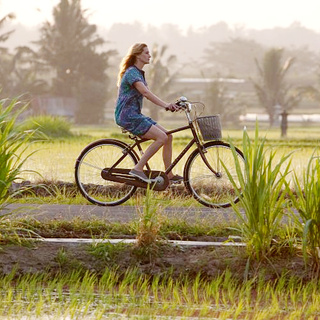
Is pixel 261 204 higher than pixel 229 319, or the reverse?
pixel 261 204

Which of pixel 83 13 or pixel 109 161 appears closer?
pixel 109 161

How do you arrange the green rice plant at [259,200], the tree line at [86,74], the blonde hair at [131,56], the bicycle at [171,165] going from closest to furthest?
the green rice plant at [259,200]
the blonde hair at [131,56]
the bicycle at [171,165]
the tree line at [86,74]

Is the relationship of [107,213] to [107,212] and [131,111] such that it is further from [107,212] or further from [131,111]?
[131,111]

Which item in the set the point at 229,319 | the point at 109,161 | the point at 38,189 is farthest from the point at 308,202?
the point at 38,189

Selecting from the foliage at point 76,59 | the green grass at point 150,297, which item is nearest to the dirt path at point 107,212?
the green grass at point 150,297

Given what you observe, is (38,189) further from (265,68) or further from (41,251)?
(265,68)

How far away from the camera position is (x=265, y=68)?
5975cm

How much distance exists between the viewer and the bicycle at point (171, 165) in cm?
957

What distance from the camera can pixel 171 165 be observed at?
9.73m

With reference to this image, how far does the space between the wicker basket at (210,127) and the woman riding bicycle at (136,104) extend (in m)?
0.31

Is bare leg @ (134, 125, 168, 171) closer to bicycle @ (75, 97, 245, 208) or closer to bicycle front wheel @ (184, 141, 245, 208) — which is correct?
bicycle @ (75, 97, 245, 208)

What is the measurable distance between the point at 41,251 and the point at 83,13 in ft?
194

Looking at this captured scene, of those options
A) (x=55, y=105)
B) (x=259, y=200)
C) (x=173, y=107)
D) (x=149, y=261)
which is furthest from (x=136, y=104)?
(x=55, y=105)

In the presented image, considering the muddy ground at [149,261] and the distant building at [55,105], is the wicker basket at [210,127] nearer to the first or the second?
the muddy ground at [149,261]
